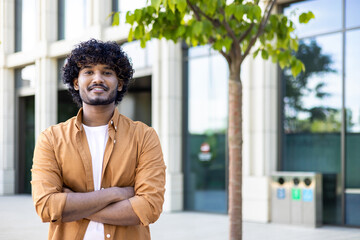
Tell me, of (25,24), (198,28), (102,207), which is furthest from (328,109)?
(25,24)

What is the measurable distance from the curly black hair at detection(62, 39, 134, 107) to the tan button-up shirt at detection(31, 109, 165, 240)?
0.24 m

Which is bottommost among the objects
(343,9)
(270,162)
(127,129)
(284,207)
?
(284,207)

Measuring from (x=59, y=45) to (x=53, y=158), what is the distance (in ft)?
50.2

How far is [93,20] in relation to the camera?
49.8 feet

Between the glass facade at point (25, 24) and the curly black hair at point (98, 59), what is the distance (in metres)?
16.8

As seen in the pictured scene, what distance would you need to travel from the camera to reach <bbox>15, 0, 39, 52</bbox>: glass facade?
19031mm

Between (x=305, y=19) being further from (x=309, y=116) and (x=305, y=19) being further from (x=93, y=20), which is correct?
(x=93, y=20)

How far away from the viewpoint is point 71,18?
682 inches

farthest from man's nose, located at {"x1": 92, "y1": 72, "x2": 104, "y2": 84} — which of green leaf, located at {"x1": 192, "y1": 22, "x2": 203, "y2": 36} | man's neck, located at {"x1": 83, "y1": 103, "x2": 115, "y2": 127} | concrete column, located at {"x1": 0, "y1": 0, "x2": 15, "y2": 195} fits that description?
concrete column, located at {"x1": 0, "y1": 0, "x2": 15, "y2": 195}

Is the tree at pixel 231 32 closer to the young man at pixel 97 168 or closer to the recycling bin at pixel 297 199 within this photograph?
the young man at pixel 97 168

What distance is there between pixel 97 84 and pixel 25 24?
1843cm

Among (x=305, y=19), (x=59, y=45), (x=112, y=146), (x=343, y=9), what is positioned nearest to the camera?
(x=112, y=146)

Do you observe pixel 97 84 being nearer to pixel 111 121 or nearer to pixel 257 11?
pixel 111 121

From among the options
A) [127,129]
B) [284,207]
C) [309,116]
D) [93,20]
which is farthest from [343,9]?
[127,129]
